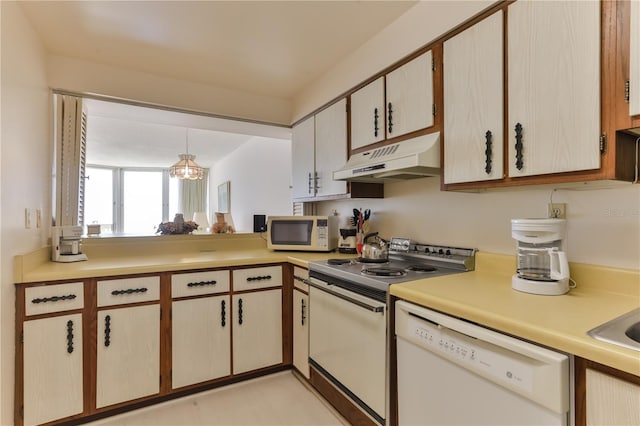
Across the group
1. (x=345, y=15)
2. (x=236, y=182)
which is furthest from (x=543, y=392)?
(x=236, y=182)

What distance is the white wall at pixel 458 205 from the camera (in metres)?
1.26

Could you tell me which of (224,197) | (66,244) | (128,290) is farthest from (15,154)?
(224,197)

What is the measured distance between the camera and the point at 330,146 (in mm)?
2445

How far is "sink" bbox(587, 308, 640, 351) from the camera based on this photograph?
0.80m

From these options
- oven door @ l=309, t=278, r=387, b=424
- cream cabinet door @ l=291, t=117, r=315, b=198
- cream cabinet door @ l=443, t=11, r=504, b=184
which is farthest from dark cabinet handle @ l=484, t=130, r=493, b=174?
cream cabinet door @ l=291, t=117, r=315, b=198

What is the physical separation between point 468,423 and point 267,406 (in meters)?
1.29

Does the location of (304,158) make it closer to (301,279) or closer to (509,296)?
(301,279)

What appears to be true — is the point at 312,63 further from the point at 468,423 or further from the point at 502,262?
the point at 468,423

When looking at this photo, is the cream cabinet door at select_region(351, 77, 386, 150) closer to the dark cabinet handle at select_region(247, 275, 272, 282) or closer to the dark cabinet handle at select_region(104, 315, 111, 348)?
the dark cabinet handle at select_region(247, 275, 272, 282)

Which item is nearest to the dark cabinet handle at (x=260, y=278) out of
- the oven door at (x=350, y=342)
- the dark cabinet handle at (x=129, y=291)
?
the oven door at (x=350, y=342)

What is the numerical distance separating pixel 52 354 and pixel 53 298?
11.6 inches

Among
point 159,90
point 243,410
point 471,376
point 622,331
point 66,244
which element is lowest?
point 243,410

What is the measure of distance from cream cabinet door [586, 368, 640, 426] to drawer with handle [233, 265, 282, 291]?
5.93 feet

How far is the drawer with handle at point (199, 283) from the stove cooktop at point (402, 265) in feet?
1.96
